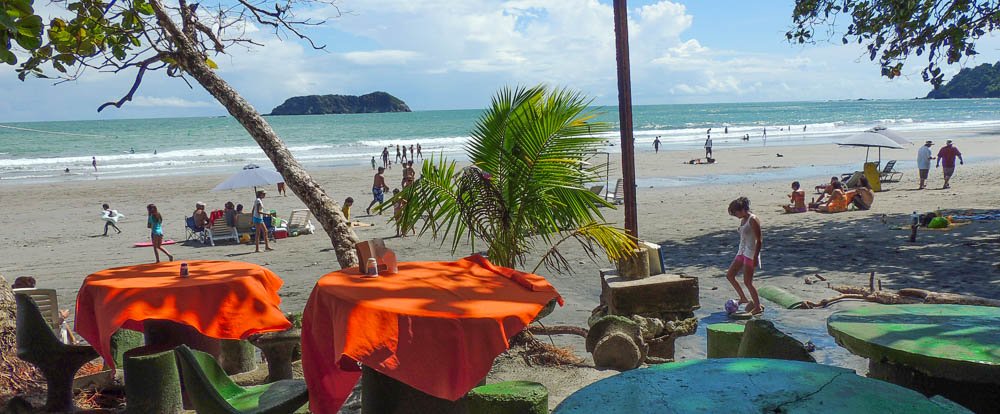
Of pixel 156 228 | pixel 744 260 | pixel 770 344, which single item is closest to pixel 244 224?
pixel 156 228

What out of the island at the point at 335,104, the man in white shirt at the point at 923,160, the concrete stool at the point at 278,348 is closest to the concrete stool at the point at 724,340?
the concrete stool at the point at 278,348

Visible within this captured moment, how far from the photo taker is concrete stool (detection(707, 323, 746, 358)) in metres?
4.77

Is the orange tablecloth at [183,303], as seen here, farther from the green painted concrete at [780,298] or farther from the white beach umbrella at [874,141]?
the white beach umbrella at [874,141]

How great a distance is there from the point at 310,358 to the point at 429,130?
84.8 m

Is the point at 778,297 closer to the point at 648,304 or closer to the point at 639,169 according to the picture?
the point at 648,304

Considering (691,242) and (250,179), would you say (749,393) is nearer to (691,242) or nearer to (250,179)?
(691,242)

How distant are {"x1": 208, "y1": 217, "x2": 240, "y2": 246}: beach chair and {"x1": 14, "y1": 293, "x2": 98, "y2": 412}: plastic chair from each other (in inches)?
421

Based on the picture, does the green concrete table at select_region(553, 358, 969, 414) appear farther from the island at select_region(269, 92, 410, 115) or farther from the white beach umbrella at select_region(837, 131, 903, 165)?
the island at select_region(269, 92, 410, 115)

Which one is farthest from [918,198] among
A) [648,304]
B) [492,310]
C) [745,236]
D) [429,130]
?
[429,130]

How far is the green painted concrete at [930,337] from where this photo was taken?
297cm

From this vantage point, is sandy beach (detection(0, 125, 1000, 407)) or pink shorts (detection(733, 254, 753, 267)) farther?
sandy beach (detection(0, 125, 1000, 407))

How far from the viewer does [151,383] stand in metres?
4.72

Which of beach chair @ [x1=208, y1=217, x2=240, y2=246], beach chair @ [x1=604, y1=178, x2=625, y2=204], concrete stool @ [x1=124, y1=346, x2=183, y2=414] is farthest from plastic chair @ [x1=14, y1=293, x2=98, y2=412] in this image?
beach chair @ [x1=604, y1=178, x2=625, y2=204]

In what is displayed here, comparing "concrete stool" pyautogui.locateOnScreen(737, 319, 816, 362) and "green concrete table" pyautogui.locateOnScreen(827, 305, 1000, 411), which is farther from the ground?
"green concrete table" pyautogui.locateOnScreen(827, 305, 1000, 411)
